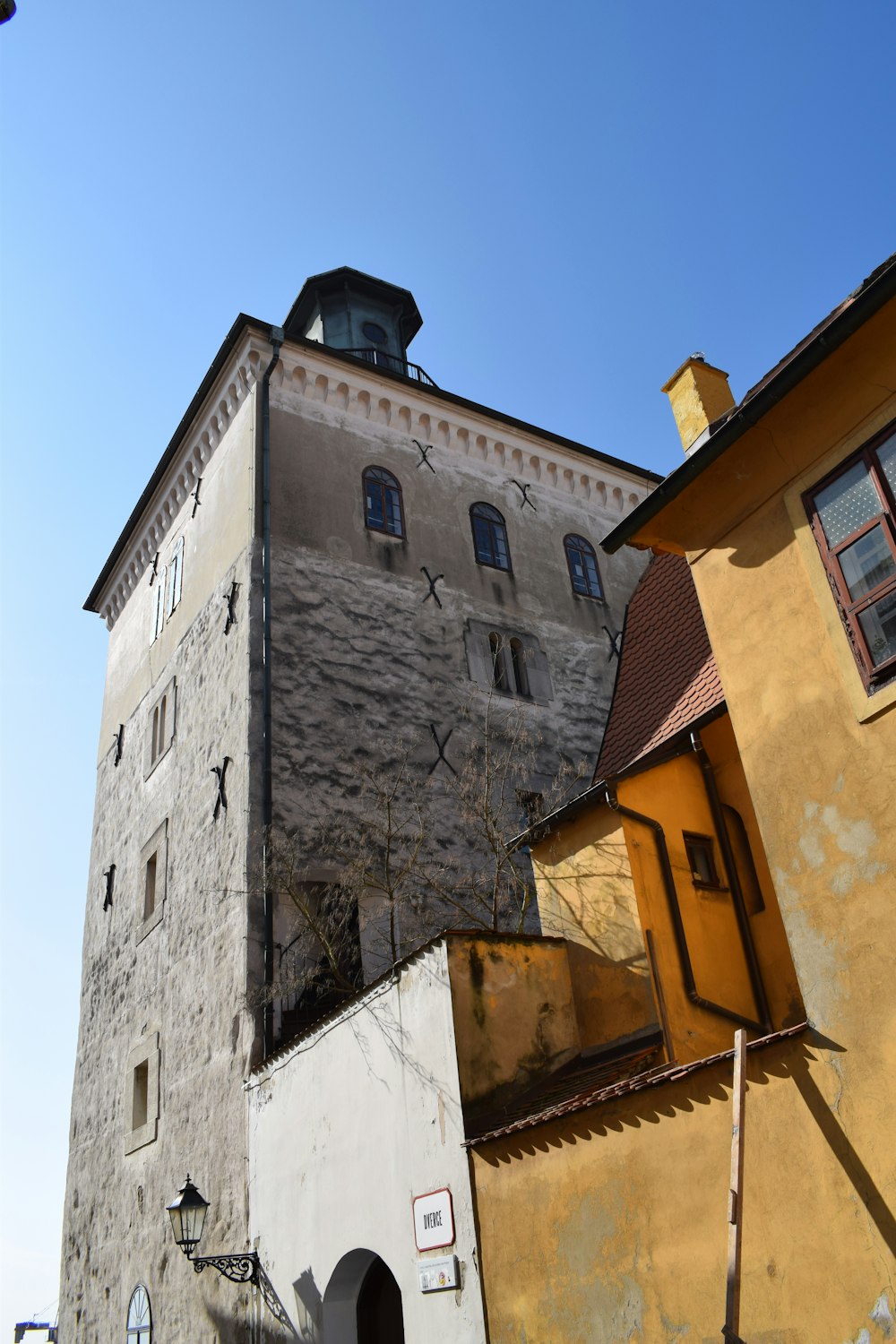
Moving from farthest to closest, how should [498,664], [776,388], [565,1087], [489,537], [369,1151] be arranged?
[489,537]
[498,664]
[369,1151]
[565,1087]
[776,388]

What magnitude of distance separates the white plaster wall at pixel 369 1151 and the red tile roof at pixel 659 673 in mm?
3251

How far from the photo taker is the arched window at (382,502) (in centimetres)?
1738

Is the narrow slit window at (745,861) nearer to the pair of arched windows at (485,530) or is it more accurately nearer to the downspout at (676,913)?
the downspout at (676,913)

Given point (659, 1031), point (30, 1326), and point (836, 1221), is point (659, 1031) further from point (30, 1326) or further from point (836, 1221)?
point (30, 1326)

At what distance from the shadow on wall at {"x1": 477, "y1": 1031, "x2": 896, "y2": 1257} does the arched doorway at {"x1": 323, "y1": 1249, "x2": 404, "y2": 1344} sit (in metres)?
2.67

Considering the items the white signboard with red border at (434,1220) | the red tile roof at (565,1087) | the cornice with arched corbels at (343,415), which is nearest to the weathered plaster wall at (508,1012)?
the red tile roof at (565,1087)

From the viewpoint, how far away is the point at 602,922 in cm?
1025

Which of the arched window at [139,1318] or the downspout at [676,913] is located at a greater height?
the downspout at [676,913]

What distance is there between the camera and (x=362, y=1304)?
33.1 ft

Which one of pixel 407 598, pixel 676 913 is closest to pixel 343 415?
pixel 407 598

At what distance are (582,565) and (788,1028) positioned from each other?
42.9 feet

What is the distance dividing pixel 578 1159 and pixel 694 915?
333 centimetres

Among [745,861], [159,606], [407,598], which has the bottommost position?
[745,861]

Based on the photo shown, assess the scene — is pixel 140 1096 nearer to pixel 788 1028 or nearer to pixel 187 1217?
pixel 187 1217
